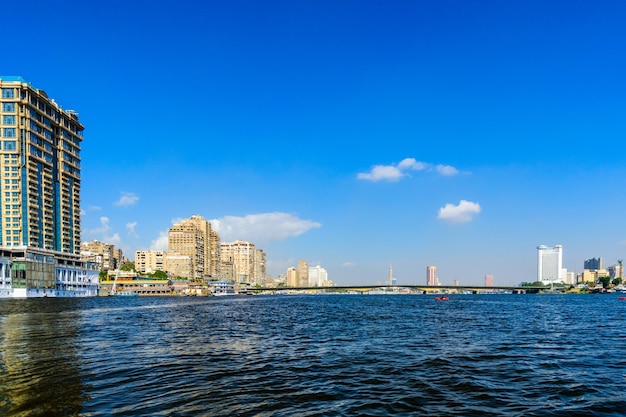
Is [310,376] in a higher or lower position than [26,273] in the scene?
higher

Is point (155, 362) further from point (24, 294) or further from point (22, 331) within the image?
point (24, 294)

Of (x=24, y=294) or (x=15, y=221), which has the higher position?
(x=15, y=221)

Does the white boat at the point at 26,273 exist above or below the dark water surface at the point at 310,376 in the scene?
below

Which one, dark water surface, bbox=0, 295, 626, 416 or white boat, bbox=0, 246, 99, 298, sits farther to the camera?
white boat, bbox=0, 246, 99, 298

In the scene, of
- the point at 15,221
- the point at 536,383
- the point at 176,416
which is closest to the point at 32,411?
the point at 176,416

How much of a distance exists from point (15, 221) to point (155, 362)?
216796 mm

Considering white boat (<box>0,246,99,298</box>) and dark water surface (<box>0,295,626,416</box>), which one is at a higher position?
dark water surface (<box>0,295,626,416</box>)

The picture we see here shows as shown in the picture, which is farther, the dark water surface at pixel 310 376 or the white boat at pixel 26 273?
the white boat at pixel 26 273

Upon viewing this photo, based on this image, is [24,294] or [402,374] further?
[24,294]

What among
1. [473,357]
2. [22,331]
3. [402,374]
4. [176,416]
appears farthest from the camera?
[22,331]

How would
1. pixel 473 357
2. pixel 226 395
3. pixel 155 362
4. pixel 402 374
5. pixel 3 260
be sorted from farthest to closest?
pixel 3 260 < pixel 473 357 < pixel 155 362 < pixel 402 374 < pixel 226 395

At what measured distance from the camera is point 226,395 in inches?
765

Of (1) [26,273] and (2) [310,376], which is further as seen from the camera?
(1) [26,273]

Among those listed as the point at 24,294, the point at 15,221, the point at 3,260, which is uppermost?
the point at 15,221
